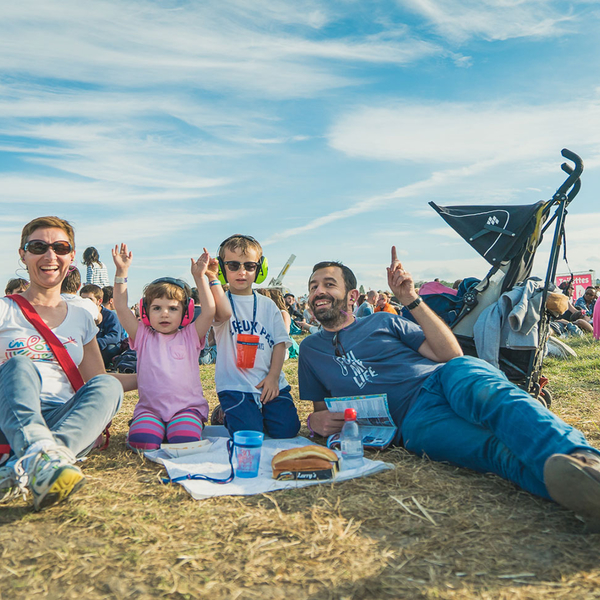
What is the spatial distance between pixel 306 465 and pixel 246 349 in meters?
1.43

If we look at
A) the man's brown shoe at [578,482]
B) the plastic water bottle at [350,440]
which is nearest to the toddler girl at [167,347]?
the plastic water bottle at [350,440]

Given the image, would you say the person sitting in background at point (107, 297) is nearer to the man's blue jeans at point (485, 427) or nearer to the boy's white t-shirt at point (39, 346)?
the boy's white t-shirt at point (39, 346)

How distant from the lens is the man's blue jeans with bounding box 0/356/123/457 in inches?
112

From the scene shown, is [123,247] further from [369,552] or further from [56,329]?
[369,552]

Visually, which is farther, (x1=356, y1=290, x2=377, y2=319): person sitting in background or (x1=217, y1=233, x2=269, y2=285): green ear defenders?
(x1=356, y1=290, x2=377, y2=319): person sitting in background

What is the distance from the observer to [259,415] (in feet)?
14.6

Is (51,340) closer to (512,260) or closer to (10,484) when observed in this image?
(10,484)

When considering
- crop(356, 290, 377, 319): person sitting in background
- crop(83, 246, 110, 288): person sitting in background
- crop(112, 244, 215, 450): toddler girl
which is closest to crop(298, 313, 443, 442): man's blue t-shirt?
crop(112, 244, 215, 450): toddler girl

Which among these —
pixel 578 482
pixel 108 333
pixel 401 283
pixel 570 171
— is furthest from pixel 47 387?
pixel 108 333

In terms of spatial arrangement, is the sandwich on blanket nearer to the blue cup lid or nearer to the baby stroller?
the blue cup lid

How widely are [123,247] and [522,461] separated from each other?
3245 millimetres

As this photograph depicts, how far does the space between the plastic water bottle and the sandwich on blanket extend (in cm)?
33

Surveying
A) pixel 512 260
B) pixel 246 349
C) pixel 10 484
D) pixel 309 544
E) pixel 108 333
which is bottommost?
pixel 309 544

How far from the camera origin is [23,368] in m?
3.19
